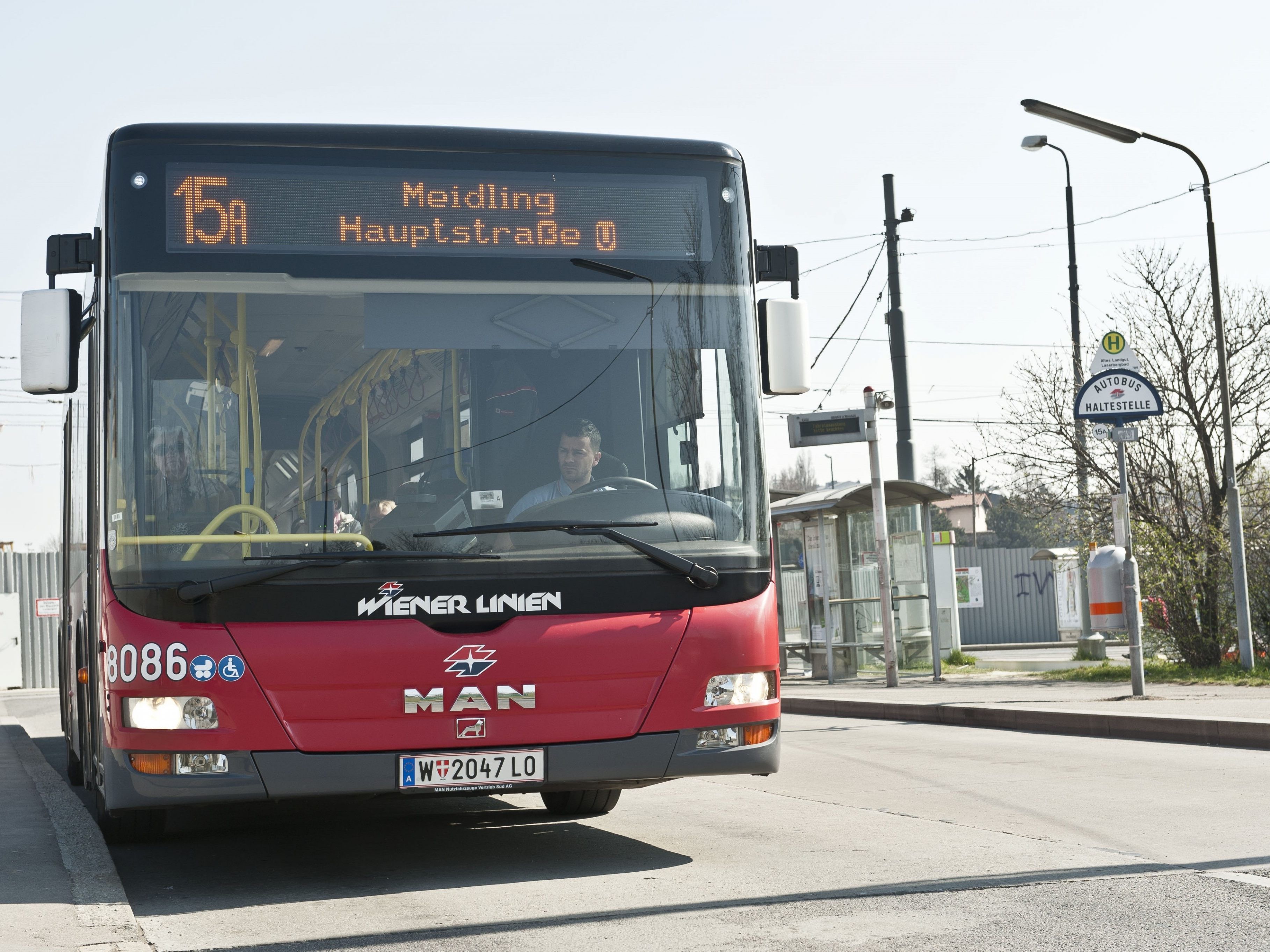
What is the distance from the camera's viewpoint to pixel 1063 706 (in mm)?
15133

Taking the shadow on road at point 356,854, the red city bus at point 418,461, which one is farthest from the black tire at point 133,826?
the red city bus at point 418,461

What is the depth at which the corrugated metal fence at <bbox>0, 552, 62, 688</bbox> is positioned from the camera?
1496 inches

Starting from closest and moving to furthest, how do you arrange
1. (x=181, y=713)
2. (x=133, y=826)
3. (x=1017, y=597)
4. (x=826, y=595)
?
(x=181, y=713), (x=133, y=826), (x=826, y=595), (x=1017, y=597)

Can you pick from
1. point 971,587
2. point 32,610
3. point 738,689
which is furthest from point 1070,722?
point 32,610

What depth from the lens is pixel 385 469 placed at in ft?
20.7

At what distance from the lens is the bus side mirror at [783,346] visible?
22.9 ft

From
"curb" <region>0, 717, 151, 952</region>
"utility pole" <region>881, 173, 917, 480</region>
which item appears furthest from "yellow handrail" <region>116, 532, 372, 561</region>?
"utility pole" <region>881, 173, 917, 480</region>

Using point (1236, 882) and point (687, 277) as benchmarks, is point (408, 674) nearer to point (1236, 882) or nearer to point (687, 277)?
point (687, 277)

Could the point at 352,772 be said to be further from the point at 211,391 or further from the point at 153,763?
the point at 211,391

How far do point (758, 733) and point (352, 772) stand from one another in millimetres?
1749

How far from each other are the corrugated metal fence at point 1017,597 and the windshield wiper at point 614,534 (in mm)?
33408

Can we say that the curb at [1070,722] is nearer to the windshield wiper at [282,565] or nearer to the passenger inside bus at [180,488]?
the windshield wiper at [282,565]

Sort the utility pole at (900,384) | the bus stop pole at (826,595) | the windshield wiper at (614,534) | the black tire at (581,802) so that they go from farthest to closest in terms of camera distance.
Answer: the utility pole at (900,384), the bus stop pole at (826,595), the black tire at (581,802), the windshield wiper at (614,534)

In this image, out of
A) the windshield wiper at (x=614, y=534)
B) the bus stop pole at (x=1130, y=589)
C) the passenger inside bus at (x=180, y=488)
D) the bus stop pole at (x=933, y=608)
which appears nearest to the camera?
the passenger inside bus at (x=180, y=488)
